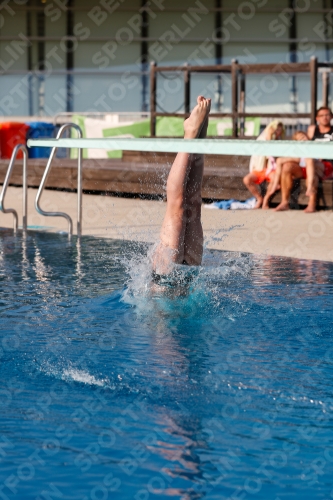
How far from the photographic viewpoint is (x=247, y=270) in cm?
596

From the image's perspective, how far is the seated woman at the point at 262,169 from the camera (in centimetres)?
980

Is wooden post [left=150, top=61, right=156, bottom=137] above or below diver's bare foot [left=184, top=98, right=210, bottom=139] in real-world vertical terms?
above

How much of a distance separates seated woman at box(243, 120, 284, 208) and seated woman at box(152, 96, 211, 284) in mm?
5187

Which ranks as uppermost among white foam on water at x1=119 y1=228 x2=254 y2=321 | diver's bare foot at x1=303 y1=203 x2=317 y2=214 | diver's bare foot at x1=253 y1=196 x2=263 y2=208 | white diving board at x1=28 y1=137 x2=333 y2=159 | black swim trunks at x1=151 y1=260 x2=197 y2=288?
white diving board at x1=28 y1=137 x2=333 y2=159

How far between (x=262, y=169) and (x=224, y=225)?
1.81 meters

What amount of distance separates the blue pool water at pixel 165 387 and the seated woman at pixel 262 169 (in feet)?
13.9

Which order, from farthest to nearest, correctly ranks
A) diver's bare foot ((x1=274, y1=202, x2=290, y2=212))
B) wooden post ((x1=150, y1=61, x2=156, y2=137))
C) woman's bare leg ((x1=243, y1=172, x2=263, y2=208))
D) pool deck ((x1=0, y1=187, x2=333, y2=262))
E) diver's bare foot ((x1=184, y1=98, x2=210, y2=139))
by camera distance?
1. wooden post ((x1=150, y1=61, x2=156, y2=137))
2. woman's bare leg ((x1=243, y1=172, x2=263, y2=208))
3. diver's bare foot ((x1=274, y1=202, x2=290, y2=212))
4. pool deck ((x1=0, y1=187, x2=333, y2=262))
5. diver's bare foot ((x1=184, y1=98, x2=210, y2=139))

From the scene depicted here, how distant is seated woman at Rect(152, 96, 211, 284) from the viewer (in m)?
4.56

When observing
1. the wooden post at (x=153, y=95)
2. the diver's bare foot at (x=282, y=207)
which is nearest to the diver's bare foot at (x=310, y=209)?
the diver's bare foot at (x=282, y=207)

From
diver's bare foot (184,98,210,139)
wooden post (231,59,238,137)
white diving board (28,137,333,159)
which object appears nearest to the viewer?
white diving board (28,137,333,159)

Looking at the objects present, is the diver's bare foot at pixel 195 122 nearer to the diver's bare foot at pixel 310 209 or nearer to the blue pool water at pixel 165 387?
the blue pool water at pixel 165 387

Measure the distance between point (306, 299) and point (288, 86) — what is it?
23.8 metres

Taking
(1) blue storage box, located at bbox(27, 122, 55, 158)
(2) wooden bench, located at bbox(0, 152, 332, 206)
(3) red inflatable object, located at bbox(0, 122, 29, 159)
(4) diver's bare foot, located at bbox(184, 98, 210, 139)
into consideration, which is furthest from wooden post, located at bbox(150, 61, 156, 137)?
(4) diver's bare foot, located at bbox(184, 98, 210, 139)

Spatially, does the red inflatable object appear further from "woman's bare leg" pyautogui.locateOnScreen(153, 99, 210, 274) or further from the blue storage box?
"woman's bare leg" pyautogui.locateOnScreen(153, 99, 210, 274)
